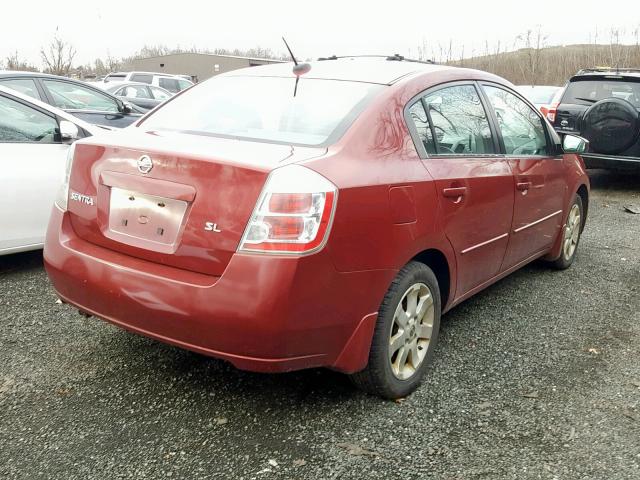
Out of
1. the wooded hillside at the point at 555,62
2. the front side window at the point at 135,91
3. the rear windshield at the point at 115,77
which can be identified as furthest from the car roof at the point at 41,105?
the wooded hillside at the point at 555,62

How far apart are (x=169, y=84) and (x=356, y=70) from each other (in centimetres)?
1979

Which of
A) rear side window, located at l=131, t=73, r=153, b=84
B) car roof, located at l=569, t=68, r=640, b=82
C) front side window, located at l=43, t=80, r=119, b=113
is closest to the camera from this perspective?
front side window, located at l=43, t=80, r=119, b=113

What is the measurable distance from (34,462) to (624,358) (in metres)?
2.96

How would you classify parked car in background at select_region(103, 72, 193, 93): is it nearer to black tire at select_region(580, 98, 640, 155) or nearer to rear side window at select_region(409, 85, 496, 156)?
black tire at select_region(580, 98, 640, 155)

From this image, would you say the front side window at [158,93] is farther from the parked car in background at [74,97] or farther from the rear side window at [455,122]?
the rear side window at [455,122]

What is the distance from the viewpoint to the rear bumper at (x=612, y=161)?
27.0ft

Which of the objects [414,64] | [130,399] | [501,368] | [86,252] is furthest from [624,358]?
[86,252]

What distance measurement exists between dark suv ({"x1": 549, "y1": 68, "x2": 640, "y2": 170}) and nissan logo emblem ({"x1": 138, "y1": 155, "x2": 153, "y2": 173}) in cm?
672

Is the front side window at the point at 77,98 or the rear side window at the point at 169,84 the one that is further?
the rear side window at the point at 169,84

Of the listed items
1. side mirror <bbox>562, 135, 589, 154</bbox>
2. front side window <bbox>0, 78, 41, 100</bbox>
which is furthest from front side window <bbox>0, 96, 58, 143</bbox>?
side mirror <bbox>562, 135, 589, 154</bbox>

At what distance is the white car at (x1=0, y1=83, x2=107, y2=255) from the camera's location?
14.6 ft

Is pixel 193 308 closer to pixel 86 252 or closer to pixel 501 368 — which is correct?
pixel 86 252

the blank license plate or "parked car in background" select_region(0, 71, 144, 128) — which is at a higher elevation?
"parked car in background" select_region(0, 71, 144, 128)

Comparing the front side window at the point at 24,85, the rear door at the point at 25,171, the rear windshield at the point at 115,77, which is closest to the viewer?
the rear door at the point at 25,171
